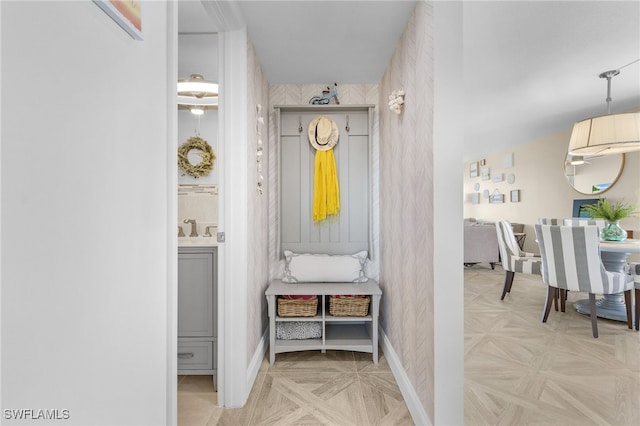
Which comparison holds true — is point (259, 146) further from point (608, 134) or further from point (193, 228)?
point (608, 134)

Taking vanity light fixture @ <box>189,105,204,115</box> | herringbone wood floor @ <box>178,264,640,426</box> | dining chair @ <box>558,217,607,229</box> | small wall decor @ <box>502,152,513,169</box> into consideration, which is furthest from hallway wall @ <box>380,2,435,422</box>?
small wall decor @ <box>502,152,513,169</box>

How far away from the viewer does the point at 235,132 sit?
2.01 meters

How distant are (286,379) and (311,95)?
2.43 meters

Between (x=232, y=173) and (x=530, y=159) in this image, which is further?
(x=530, y=159)

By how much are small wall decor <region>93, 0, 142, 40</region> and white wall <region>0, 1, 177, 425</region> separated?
0.02 metres

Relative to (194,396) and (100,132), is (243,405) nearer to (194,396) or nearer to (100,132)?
(194,396)

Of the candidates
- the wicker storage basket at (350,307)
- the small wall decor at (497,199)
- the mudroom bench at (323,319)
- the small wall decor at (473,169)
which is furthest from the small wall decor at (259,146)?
the small wall decor at (473,169)

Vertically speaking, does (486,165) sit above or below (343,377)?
above

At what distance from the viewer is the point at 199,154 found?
2.78 meters

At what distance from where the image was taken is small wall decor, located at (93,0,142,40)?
0.66 m

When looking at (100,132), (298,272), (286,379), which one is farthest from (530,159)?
(100,132)

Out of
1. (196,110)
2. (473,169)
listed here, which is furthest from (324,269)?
(473,169)

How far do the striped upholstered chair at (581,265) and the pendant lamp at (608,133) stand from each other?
992mm

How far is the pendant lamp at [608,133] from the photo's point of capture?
3.11 metres
